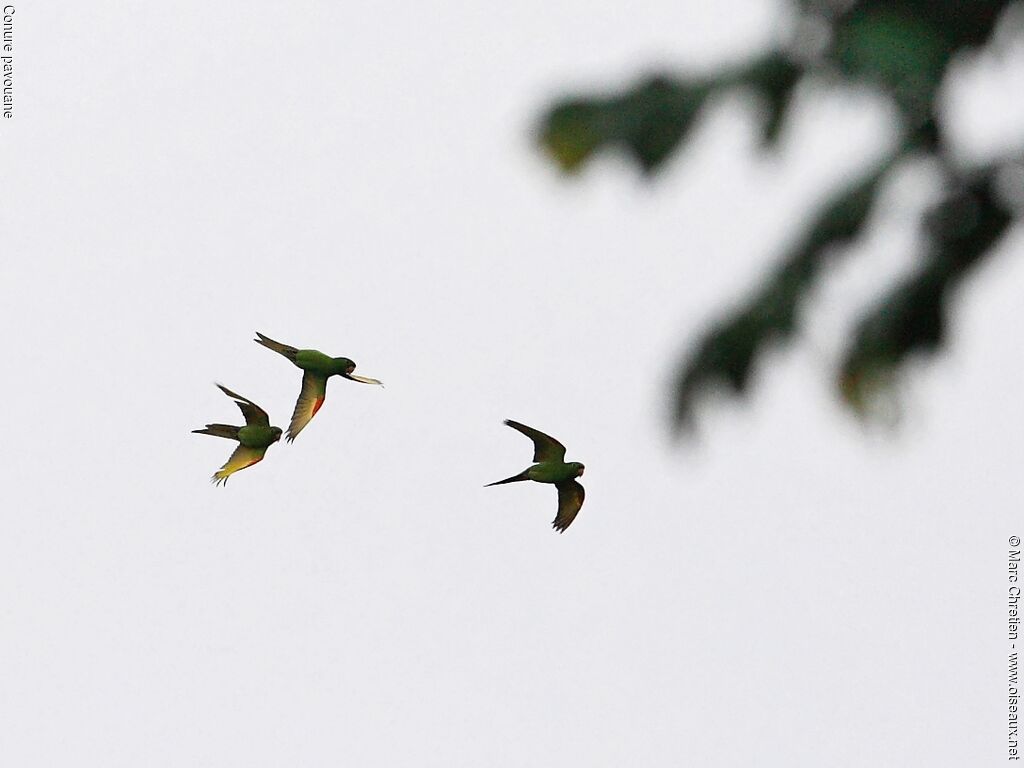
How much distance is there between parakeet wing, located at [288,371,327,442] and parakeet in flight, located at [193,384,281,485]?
1.36 meters

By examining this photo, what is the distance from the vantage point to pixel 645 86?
5.98 metres

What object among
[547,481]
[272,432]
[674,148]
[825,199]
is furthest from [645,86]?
[272,432]

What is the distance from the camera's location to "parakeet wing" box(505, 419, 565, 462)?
56.1 ft

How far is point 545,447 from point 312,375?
7.29ft

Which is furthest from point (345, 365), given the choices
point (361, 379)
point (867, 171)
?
point (867, 171)

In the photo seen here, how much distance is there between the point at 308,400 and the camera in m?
18.0

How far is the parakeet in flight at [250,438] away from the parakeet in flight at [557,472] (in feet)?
9.91

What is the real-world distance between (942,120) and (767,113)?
64cm

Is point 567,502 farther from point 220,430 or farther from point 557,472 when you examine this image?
point 220,430

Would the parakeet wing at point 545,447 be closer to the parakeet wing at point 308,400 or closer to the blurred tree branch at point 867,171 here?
the parakeet wing at point 308,400

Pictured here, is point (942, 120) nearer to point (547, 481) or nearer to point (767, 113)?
point (767, 113)

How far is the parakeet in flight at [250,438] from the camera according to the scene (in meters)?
19.4

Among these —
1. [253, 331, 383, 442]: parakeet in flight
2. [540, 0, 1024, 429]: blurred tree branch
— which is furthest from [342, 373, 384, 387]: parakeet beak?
[540, 0, 1024, 429]: blurred tree branch

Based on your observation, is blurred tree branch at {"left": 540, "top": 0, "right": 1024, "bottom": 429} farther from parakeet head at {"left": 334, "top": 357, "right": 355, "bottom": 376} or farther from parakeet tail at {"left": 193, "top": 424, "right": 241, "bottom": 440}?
parakeet tail at {"left": 193, "top": 424, "right": 241, "bottom": 440}
